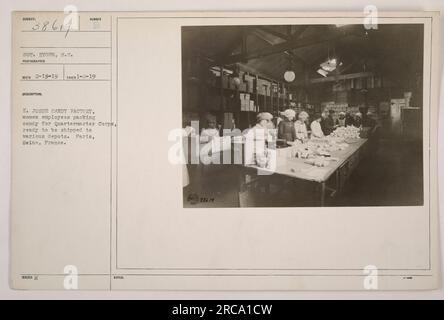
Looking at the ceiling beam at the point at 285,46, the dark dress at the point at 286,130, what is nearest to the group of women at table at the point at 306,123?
the dark dress at the point at 286,130

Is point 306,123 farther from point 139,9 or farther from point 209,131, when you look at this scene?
point 139,9

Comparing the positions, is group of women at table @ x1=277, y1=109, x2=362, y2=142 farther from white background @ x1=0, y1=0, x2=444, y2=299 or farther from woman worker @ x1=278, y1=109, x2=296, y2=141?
white background @ x1=0, y1=0, x2=444, y2=299

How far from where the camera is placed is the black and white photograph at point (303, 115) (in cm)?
104

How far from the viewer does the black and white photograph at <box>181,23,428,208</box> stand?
41.1 inches

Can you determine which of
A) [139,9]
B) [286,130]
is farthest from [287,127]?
[139,9]

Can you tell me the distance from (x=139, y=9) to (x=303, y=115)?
490 mm

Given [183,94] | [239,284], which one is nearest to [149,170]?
[183,94]

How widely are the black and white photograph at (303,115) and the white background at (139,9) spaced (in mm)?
57

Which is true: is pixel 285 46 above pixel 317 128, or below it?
above

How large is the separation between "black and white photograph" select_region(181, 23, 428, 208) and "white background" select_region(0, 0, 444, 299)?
0.06 metres

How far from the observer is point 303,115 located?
3.43ft

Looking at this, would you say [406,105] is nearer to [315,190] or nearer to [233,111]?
[315,190]

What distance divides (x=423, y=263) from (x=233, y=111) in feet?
2.02

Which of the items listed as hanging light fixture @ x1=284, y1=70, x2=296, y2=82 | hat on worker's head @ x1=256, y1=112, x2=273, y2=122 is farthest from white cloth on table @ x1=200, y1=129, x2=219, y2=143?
hanging light fixture @ x1=284, y1=70, x2=296, y2=82
